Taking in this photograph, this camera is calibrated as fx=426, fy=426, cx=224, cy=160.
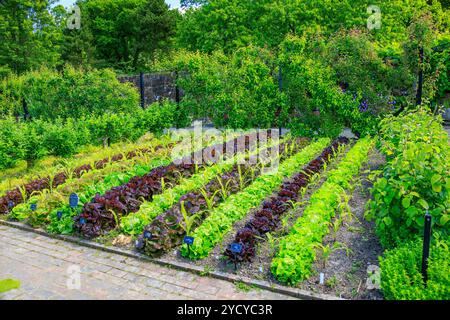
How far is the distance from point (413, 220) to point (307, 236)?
111 cm

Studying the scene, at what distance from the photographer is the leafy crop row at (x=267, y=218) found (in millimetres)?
4715

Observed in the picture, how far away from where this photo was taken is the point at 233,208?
18.9 ft

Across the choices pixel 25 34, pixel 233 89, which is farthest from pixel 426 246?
pixel 25 34

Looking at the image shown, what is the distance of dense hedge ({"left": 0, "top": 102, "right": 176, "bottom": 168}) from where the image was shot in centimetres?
826

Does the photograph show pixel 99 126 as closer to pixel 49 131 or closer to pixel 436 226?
pixel 49 131

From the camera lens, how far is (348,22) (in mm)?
24297

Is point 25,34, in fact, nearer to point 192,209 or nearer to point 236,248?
point 192,209

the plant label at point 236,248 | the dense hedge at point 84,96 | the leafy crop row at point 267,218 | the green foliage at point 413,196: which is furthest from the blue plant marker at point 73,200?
the dense hedge at point 84,96

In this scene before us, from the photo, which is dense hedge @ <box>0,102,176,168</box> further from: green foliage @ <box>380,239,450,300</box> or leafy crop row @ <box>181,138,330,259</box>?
green foliage @ <box>380,239,450,300</box>

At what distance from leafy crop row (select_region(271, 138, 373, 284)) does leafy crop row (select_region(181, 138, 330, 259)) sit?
83cm

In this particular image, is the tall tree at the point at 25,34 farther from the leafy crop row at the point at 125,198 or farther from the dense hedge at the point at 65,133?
the leafy crop row at the point at 125,198

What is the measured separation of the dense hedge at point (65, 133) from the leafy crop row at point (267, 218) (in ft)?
16.1

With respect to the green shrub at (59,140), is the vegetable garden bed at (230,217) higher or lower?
lower
